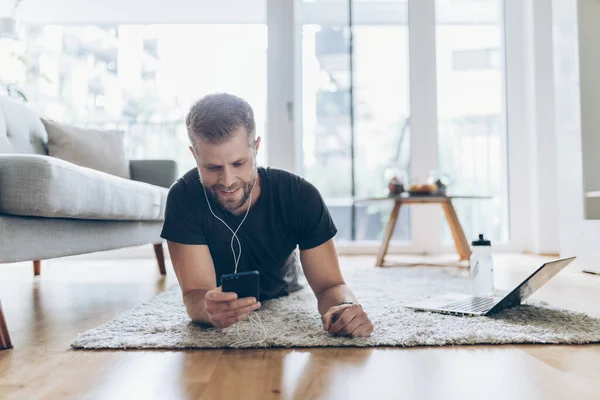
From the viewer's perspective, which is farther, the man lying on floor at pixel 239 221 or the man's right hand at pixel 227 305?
the man lying on floor at pixel 239 221

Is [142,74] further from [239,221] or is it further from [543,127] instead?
[239,221]

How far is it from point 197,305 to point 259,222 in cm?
26

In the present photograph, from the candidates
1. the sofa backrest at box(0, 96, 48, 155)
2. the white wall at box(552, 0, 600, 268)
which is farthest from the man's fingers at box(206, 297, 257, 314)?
the white wall at box(552, 0, 600, 268)

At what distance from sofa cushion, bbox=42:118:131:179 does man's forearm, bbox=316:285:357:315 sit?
1585 mm

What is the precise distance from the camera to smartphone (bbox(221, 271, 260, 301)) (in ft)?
3.21

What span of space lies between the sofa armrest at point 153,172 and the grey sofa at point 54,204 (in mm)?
345

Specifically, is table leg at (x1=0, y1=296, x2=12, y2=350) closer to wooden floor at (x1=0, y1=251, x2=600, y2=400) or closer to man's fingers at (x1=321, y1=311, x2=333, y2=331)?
wooden floor at (x1=0, y1=251, x2=600, y2=400)

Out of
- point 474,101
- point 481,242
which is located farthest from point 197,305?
point 474,101

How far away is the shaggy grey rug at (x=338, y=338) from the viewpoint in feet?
3.49

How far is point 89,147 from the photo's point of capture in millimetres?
2424

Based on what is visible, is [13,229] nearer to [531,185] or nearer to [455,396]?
[455,396]

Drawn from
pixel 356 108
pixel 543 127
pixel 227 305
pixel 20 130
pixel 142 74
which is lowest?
pixel 227 305

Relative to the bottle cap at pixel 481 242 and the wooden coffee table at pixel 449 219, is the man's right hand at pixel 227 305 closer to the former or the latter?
the bottle cap at pixel 481 242

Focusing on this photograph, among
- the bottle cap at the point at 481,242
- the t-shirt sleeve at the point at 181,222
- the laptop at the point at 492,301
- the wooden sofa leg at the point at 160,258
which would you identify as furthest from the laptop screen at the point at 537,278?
the wooden sofa leg at the point at 160,258
